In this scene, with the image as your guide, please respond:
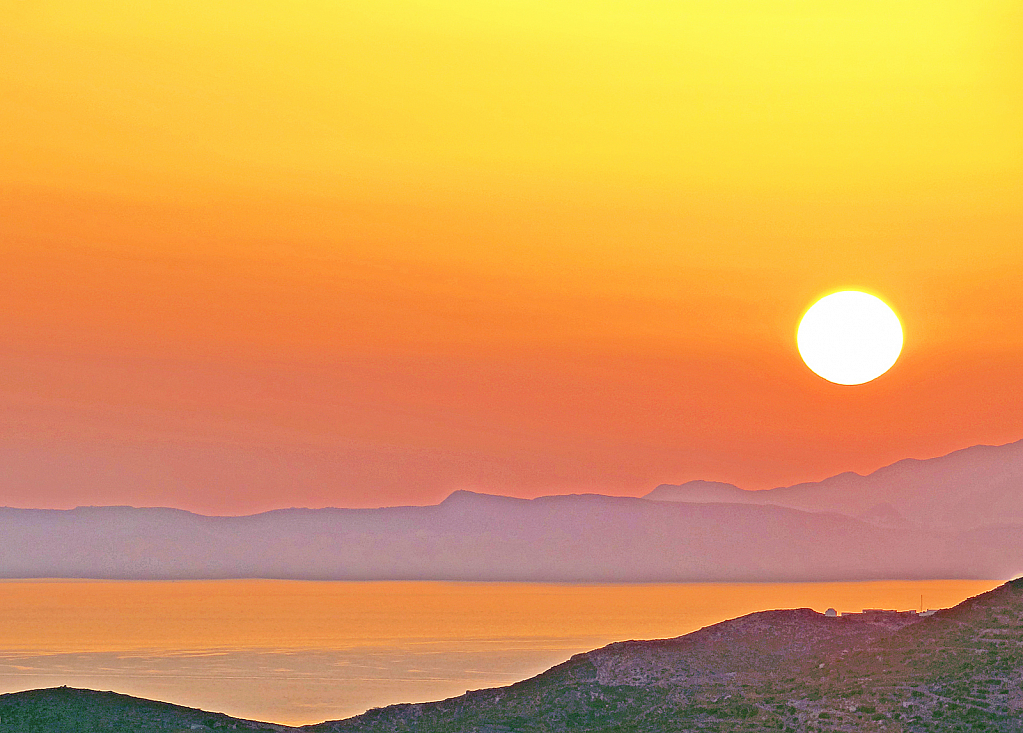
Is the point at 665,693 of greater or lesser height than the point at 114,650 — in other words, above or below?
below

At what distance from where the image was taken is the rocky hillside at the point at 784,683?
58.9 meters

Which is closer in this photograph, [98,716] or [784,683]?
[98,716]

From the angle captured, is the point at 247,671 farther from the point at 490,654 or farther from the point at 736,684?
the point at 736,684

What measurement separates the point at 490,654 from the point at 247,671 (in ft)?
122

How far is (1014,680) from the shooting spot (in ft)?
197

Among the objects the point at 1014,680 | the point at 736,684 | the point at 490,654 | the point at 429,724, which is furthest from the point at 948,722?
the point at 490,654

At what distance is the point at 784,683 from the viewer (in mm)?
66812

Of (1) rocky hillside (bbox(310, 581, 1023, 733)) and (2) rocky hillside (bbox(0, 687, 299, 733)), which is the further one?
(2) rocky hillside (bbox(0, 687, 299, 733))

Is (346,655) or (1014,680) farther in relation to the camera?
(346,655)

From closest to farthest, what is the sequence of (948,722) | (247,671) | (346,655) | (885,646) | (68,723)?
(948,722)
(68,723)
(885,646)
(247,671)
(346,655)

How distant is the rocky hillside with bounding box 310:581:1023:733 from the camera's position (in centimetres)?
5894

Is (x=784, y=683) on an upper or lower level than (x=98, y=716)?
lower

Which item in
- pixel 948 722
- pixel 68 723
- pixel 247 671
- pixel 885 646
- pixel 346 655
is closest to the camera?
pixel 948 722

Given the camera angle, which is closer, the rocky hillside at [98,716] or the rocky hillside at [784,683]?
the rocky hillside at [784,683]
